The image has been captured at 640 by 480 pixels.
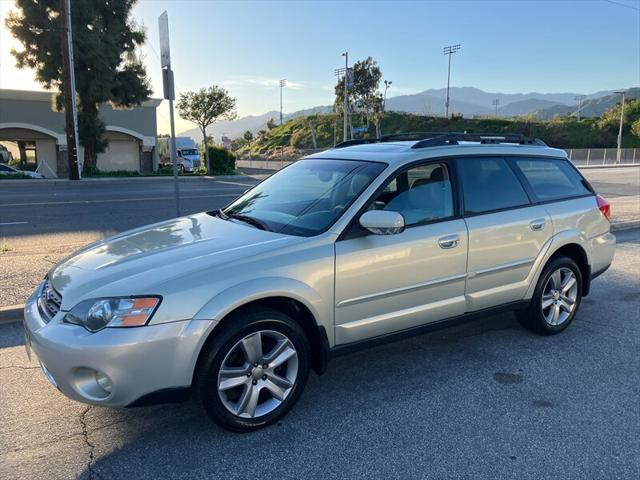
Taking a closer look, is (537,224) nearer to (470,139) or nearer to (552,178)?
(552,178)

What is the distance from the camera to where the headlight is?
2.75 metres

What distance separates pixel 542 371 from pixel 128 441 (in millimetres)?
2986

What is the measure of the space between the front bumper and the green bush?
92.3 feet

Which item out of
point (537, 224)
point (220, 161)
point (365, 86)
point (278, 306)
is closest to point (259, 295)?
point (278, 306)

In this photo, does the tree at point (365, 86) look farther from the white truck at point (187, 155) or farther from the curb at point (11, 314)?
the curb at point (11, 314)

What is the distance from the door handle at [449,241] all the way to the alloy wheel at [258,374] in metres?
1.37

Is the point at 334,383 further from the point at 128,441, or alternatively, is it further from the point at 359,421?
the point at 128,441

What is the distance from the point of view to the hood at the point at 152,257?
2896mm

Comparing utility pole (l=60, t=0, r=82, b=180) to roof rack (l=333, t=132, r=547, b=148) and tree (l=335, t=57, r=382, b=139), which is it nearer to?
roof rack (l=333, t=132, r=547, b=148)

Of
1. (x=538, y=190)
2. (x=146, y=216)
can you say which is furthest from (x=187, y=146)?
(x=538, y=190)

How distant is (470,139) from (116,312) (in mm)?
3357

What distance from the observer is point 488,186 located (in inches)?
169

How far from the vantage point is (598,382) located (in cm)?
382

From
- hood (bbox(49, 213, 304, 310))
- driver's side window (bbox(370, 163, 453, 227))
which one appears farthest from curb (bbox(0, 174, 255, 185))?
driver's side window (bbox(370, 163, 453, 227))
